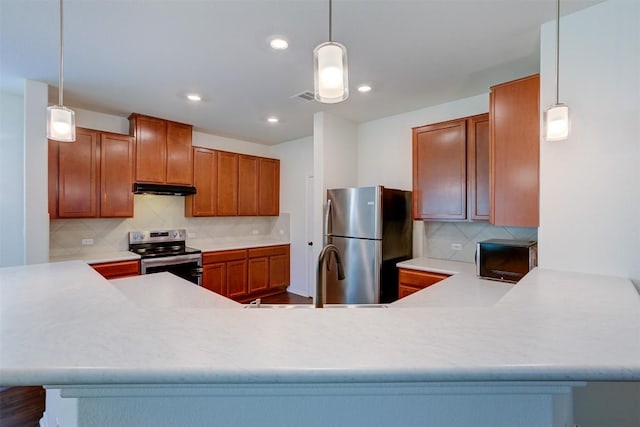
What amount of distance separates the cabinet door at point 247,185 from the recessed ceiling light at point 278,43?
8.72ft

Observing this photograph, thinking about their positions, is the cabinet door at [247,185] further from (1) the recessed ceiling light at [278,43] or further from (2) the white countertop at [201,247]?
(1) the recessed ceiling light at [278,43]

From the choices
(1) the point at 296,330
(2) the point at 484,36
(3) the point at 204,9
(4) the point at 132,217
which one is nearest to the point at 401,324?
(1) the point at 296,330

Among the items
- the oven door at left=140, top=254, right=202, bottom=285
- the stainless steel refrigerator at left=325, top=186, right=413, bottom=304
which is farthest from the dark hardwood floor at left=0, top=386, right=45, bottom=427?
the stainless steel refrigerator at left=325, top=186, right=413, bottom=304

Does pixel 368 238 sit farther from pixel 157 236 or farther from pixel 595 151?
pixel 157 236

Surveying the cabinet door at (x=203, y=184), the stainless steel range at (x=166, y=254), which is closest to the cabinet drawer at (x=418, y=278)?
the stainless steel range at (x=166, y=254)

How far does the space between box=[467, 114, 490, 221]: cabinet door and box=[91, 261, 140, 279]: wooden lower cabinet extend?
11.7 feet

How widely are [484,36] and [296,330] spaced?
2263 millimetres

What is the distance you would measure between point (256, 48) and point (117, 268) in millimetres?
2677

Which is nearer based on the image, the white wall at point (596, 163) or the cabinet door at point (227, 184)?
the white wall at point (596, 163)

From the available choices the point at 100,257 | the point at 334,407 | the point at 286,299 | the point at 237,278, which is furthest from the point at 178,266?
the point at 334,407

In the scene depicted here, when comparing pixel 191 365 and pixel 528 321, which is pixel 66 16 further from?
pixel 528 321

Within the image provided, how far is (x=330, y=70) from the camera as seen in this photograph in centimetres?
120

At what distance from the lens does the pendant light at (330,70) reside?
1194mm

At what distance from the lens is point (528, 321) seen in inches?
33.9
